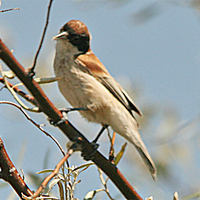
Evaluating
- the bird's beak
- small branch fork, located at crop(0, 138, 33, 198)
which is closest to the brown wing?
the bird's beak

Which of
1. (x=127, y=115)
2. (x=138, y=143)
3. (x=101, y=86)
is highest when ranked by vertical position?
(x=101, y=86)

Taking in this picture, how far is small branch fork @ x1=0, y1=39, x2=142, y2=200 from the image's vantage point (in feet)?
4.63

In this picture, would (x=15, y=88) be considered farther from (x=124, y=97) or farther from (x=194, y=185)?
(x=194, y=185)

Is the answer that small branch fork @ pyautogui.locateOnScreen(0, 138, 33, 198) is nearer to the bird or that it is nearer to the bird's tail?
the bird

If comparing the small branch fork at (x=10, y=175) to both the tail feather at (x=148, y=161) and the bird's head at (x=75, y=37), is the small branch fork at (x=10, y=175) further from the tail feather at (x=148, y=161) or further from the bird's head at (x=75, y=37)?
the bird's head at (x=75, y=37)

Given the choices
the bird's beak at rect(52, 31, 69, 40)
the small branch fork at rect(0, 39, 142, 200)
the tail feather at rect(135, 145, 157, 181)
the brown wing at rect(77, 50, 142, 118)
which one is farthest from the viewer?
the bird's beak at rect(52, 31, 69, 40)

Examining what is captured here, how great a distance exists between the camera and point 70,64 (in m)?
2.85

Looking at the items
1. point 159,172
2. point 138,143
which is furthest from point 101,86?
point 159,172

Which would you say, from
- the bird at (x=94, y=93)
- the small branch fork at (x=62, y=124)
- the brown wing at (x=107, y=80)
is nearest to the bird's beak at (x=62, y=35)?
the bird at (x=94, y=93)

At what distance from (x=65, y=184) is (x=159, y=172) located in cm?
192

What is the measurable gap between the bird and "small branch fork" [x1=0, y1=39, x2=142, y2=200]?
3.12 ft

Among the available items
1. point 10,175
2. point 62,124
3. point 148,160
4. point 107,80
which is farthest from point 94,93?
point 10,175

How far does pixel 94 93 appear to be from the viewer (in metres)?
2.78

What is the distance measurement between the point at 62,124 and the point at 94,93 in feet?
3.71
